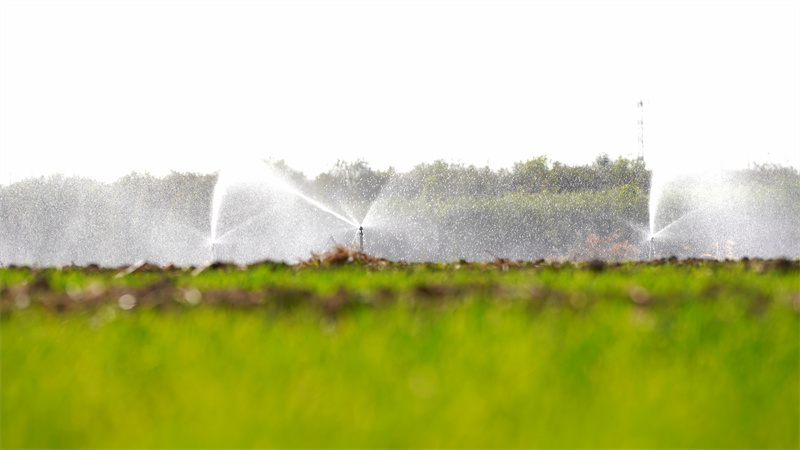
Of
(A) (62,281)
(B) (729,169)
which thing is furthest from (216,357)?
(B) (729,169)

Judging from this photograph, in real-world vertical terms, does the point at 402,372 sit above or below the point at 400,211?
below

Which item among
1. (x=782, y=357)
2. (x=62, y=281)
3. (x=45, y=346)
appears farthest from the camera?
(x=62, y=281)

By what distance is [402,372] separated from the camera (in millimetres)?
2174

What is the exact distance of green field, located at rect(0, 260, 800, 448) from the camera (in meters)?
1.78

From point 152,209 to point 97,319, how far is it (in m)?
43.1

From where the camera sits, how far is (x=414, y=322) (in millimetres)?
2844

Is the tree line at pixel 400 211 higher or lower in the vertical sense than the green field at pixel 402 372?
higher

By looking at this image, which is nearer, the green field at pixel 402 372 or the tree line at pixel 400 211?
the green field at pixel 402 372

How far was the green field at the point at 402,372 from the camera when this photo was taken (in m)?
1.78

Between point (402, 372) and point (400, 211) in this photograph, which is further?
point (400, 211)

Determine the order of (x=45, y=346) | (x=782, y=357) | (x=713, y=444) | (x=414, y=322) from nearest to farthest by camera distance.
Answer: (x=713, y=444) < (x=782, y=357) < (x=45, y=346) < (x=414, y=322)

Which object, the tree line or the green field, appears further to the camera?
the tree line

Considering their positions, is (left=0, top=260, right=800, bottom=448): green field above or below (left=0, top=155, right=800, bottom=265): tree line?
below

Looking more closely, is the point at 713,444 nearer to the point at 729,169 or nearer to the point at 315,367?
the point at 315,367
